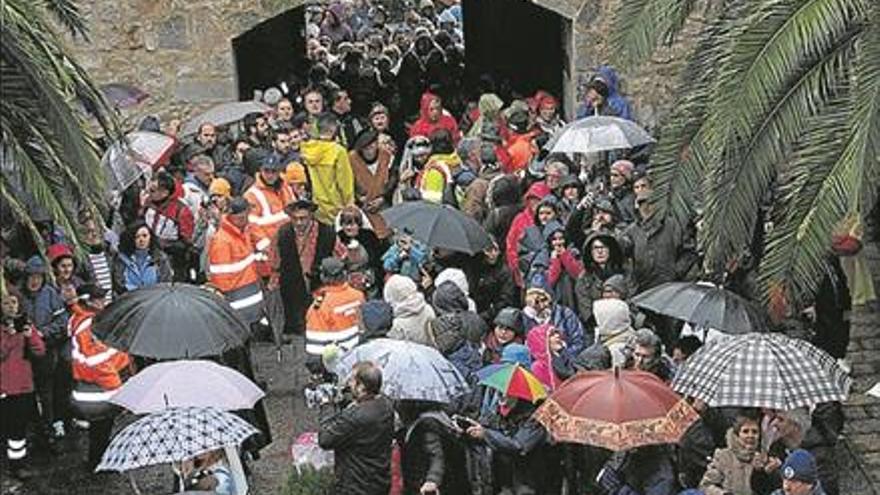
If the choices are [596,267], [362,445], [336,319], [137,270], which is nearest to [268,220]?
[137,270]

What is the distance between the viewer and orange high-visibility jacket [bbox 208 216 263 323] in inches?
592

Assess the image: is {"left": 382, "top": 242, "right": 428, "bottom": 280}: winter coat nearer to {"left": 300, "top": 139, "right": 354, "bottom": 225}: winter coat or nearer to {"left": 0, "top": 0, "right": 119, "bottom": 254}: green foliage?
{"left": 300, "top": 139, "right": 354, "bottom": 225}: winter coat

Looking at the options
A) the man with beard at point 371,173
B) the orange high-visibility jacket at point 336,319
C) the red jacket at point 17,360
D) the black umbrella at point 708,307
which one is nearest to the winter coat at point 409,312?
the orange high-visibility jacket at point 336,319

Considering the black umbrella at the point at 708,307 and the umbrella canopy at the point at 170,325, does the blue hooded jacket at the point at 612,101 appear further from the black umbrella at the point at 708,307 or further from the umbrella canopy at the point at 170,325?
the umbrella canopy at the point at 170,325

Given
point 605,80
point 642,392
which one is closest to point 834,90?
point 642,392

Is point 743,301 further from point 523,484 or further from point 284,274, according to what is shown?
point 284,274

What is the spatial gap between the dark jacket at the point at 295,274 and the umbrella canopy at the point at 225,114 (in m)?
3.08

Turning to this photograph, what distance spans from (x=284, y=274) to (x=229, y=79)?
5.18 metres

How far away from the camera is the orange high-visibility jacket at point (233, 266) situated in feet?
49.3

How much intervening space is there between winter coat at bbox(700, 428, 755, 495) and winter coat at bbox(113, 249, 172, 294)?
16.5ft

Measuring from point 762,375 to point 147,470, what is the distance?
4.76 metres

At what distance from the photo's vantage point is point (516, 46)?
26.0 metres

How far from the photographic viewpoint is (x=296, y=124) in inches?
728

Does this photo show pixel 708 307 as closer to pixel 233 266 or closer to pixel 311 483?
pixel 311 483
